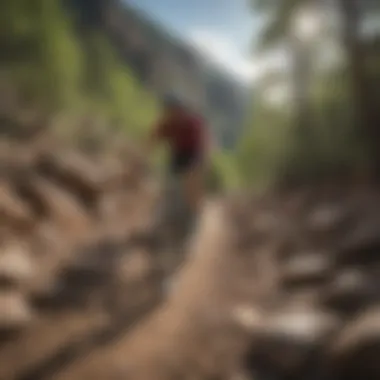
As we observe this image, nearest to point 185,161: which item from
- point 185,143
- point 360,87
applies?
point 185,143

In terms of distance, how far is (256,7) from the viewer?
124cm

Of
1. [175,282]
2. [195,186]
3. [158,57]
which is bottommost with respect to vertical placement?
[175,282]

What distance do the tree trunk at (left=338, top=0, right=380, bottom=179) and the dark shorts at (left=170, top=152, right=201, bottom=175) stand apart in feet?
1.12

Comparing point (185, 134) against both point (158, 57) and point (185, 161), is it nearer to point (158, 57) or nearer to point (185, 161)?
point (185, 161)

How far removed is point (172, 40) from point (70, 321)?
23.0 inches

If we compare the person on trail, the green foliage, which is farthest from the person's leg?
the green foliage

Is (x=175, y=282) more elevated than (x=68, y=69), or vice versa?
(x=68, y=69)

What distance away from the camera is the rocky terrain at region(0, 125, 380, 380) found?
100 centimetres

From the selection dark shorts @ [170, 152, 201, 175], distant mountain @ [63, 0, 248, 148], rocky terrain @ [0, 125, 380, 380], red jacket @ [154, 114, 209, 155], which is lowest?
rocky terrain @ [0, 125, 380, 380]

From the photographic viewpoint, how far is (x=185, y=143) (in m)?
1.19

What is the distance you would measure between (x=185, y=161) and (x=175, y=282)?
238 millimetres

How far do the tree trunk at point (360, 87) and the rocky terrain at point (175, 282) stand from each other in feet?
0.33

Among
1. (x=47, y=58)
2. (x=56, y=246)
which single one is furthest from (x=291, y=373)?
(x=47, y=58)

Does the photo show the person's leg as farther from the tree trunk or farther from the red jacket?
the tree trunk
